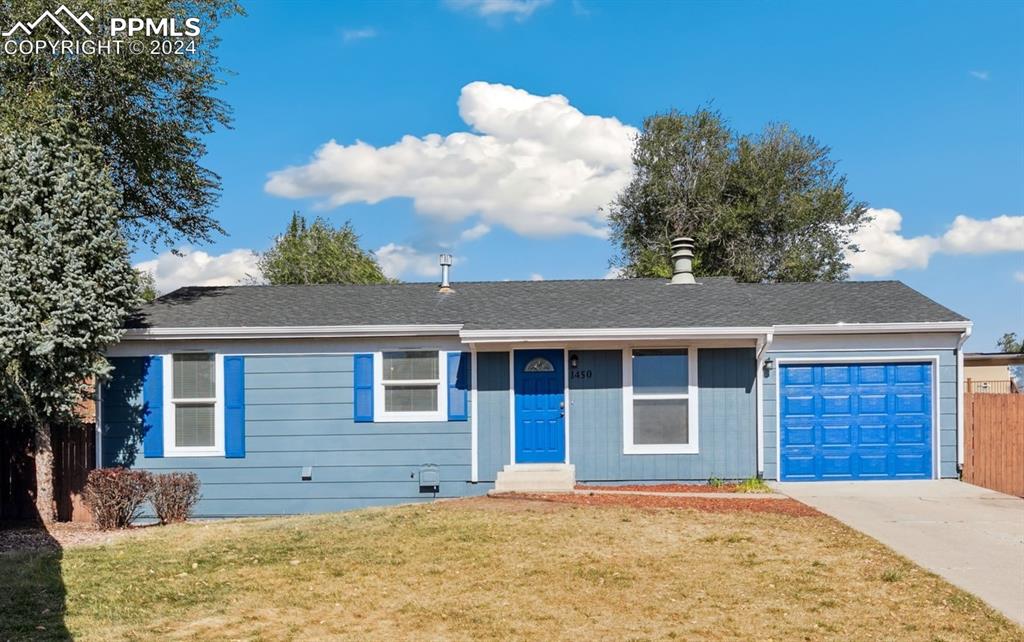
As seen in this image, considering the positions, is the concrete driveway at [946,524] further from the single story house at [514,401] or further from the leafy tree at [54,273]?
the leafy tree at [54,273]

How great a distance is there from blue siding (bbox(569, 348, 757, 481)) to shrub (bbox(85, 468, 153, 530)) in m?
6.40

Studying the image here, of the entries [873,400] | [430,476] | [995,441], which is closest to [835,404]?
[873,400]

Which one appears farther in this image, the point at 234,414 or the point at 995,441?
the point at 234,414

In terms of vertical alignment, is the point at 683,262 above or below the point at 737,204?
below

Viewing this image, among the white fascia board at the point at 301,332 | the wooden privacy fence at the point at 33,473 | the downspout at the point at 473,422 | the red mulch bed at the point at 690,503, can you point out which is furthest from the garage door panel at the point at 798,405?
the wooden privacy fence at the point at 33,473

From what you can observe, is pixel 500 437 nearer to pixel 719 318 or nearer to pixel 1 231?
pixel 719 318

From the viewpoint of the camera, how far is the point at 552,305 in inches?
A: 512

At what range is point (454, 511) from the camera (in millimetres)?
9977

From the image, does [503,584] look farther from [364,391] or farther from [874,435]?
[874,435]

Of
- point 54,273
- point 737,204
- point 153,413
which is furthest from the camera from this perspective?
point 737,204

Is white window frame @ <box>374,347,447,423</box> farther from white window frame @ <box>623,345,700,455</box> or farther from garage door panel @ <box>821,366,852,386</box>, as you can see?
garage door panel @ <box>821,366,852,386</box>

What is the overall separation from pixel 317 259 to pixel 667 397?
27508 millimetres

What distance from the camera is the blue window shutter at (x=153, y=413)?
38.3 ft

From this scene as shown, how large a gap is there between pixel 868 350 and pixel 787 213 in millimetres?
18410
